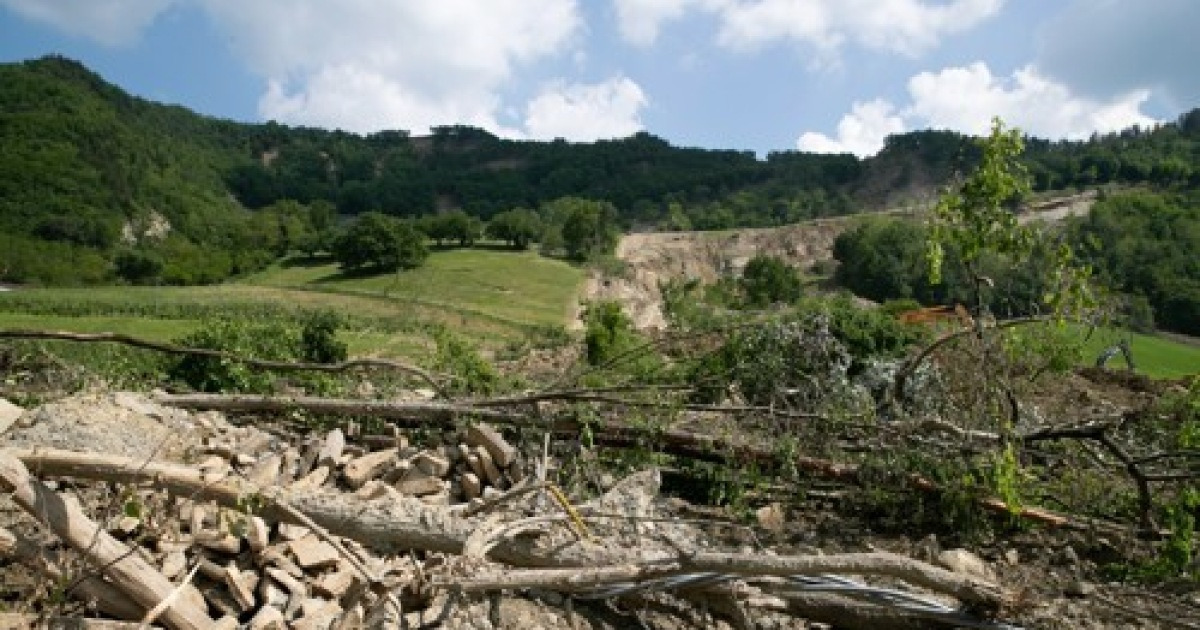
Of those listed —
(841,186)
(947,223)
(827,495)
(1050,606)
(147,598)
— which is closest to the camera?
(147,598)

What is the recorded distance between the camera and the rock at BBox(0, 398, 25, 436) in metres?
4.29

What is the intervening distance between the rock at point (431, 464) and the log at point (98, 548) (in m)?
1.94

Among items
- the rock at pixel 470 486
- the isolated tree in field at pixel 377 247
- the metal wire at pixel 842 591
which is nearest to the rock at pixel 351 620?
the metal wire at pixel 842 591

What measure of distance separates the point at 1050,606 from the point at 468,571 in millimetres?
2432

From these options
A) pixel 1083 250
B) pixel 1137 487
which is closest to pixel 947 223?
pixel 1083 250

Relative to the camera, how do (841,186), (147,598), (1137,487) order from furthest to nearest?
(841,186), (1137,487), (147,598)

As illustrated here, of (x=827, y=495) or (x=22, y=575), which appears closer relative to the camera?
(x=22, y=575)

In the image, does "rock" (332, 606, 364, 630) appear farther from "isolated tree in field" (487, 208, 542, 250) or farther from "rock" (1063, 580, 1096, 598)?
"isolated tree in field" (487, 208, 542, 250)

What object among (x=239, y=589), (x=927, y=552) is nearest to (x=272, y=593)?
(x=239, y=589)

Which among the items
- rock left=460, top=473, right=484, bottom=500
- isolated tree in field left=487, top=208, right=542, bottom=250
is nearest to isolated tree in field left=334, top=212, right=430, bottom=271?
isolated tree in field left=487, top=208, right=542, bottom=250

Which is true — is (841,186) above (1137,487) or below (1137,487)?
above

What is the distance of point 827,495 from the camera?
5512mm

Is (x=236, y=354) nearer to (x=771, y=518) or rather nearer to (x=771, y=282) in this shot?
(x=771, y=518)

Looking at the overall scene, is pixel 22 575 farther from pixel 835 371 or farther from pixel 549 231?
pixel 549 231
